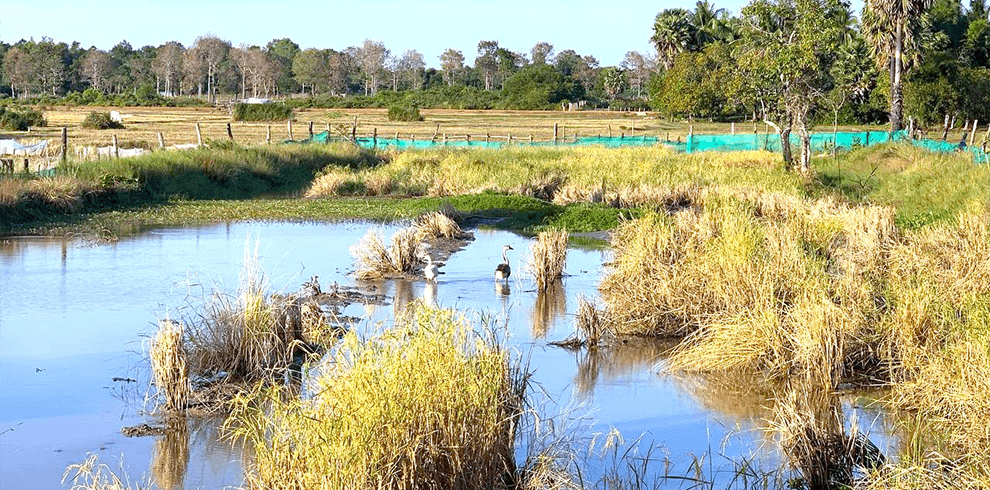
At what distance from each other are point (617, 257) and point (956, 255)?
393 cm

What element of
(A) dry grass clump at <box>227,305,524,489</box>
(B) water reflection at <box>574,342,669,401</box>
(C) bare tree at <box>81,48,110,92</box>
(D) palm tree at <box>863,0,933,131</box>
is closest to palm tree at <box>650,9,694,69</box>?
(D) palm tree at <box>863,0,933,131</box>

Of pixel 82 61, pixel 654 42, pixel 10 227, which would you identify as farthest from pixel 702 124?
pixel 82 61

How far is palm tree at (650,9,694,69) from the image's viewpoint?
84.1m

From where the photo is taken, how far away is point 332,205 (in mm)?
28344

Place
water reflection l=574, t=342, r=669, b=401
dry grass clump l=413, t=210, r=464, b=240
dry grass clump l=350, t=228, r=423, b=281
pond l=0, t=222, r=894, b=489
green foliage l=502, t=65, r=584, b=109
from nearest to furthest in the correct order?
pond l=0, t=222, r=894, b=489 → water reflection l=574, t=342, r=669, b=401 → dry grass clump l=350, t=228, r=423, b=281 → dry grass clump l=413, t=210, r=464, b=240 → green foliage l=502, t=65, r=584, b=109

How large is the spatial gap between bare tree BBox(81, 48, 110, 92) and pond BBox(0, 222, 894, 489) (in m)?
132

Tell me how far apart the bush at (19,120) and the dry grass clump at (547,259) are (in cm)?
5237

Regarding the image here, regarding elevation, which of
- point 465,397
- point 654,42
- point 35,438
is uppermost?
point 654,42

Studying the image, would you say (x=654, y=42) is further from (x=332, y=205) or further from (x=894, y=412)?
(x=894, y=412)

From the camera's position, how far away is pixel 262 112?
78.6 meters

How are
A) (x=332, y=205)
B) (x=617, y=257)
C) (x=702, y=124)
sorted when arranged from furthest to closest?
(x=702, y=124)
(x=332, y=205)
(x=617, y=257)

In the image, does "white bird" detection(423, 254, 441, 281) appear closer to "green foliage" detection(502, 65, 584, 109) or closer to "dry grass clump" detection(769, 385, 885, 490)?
"dry grass clump" detection(769, 385, 885, 490)

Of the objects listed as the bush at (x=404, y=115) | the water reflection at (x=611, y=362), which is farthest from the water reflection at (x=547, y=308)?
the bush at (x=404, y=115)

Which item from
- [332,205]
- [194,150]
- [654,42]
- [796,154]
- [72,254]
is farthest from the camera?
[654,42]
